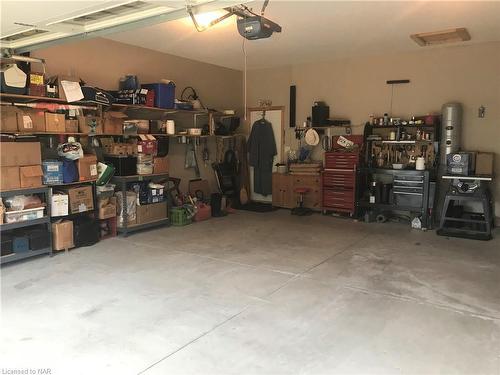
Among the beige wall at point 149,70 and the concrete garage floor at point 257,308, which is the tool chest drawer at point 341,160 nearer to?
the concrete garage floor at point 257,308

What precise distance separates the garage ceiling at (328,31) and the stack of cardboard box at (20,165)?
6.79ft

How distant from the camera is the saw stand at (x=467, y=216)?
5.30 m

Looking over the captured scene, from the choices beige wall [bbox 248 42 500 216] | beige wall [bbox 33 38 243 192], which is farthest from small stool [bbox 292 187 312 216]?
beige wall [bbox 33 38 243 192]

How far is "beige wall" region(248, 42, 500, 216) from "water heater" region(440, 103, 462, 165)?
250mm

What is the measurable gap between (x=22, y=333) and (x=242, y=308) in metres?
1.58

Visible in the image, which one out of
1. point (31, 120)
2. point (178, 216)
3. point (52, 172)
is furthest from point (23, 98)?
point (178, 216)

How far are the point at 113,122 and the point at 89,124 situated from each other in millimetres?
399

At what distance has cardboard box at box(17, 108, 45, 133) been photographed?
14.0 ft

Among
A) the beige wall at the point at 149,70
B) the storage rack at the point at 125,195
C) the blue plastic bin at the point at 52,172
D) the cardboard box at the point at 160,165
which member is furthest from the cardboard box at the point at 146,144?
the blue plastic bin at the point at 52,172

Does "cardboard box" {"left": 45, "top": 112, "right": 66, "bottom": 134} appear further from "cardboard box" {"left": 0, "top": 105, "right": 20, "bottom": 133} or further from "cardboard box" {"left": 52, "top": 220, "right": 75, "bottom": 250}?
"cardboard box" {"left": 52, "top": 220, "right": 75, "bottom": 250}

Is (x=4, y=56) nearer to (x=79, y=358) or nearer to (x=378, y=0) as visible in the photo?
(x=79, y=358)

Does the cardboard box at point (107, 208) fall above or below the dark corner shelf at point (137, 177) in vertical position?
below

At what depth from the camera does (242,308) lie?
3.16 meters

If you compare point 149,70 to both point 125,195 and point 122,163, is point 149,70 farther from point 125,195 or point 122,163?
point 125,195
